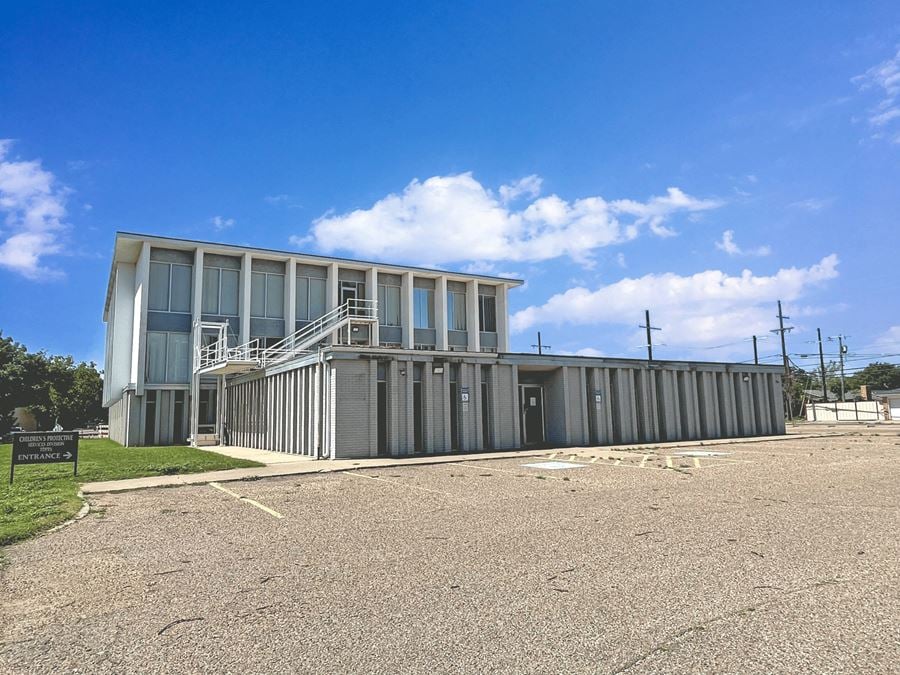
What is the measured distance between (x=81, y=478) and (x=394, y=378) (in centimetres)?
902

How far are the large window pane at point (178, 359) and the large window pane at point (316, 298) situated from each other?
22.6 feet

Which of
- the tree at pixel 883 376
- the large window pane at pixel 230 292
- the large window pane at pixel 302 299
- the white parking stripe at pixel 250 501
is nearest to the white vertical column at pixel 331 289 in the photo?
the large window pane at pixel 302 299

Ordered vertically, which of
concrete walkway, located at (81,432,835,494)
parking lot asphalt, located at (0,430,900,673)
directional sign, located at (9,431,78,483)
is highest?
directional sign, located at (9,431,78,483)

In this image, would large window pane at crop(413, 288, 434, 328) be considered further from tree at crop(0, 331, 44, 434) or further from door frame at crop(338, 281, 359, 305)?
tree at crop(0, 331, 44, 434)

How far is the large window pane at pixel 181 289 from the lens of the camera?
32.4 meters

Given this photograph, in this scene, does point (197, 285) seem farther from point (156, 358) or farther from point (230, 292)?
point (156, 358)

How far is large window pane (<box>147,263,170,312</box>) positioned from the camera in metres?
31.9

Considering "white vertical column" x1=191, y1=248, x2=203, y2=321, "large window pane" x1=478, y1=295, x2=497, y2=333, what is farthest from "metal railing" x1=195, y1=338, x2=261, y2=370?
"large window pane" x1=478, y1=295, x2=497, y2=333

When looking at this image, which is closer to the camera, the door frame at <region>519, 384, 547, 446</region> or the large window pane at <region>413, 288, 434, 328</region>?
the door frame at <region>519, 384, 547, 446</region>

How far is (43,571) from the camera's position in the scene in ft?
18.9

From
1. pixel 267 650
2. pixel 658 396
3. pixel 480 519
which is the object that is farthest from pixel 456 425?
pixel 267 650

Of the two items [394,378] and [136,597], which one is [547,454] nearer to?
[394,378]

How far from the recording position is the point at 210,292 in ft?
109

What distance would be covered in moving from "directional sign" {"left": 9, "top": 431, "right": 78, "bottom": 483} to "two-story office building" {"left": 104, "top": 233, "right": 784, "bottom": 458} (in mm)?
7046
